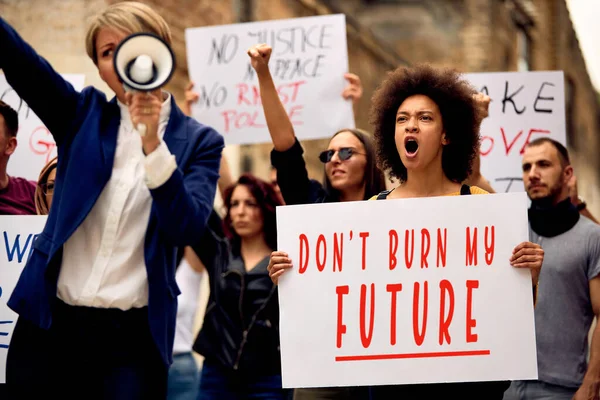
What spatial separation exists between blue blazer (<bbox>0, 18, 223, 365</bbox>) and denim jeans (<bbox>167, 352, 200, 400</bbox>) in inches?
139

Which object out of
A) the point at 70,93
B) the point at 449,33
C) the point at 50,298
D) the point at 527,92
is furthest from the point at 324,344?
the point at 449,33

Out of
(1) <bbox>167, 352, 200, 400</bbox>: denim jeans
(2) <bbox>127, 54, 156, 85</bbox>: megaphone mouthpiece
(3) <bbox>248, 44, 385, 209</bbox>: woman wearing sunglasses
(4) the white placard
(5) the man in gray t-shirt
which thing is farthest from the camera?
(1) <bbox>167, 352, 200, 400</bbox>: denim jeans

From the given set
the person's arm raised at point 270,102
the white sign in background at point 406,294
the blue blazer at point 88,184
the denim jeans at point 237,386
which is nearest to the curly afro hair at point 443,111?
the white sign in background at point 406,294

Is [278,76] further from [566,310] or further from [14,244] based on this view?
[14,244]

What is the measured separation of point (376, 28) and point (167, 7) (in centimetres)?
1462

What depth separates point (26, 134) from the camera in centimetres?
511

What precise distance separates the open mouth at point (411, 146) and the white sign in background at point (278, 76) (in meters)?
2.43

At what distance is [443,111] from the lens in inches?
143

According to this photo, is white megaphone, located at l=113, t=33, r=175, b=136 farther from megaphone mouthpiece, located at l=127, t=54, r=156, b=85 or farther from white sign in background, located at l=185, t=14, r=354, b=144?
white sign in background, located at l=185, t=14, r=354, b=144

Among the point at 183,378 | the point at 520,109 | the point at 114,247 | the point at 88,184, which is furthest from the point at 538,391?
the point at 183,378

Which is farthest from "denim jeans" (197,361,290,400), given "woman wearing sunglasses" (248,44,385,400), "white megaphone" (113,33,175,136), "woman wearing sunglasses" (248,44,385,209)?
"white megaphone" (113,33,175,136)

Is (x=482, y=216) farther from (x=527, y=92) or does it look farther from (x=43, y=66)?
(x=527, y=92)

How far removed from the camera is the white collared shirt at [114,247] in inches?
122

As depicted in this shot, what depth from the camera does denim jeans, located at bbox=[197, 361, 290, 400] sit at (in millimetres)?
4824
